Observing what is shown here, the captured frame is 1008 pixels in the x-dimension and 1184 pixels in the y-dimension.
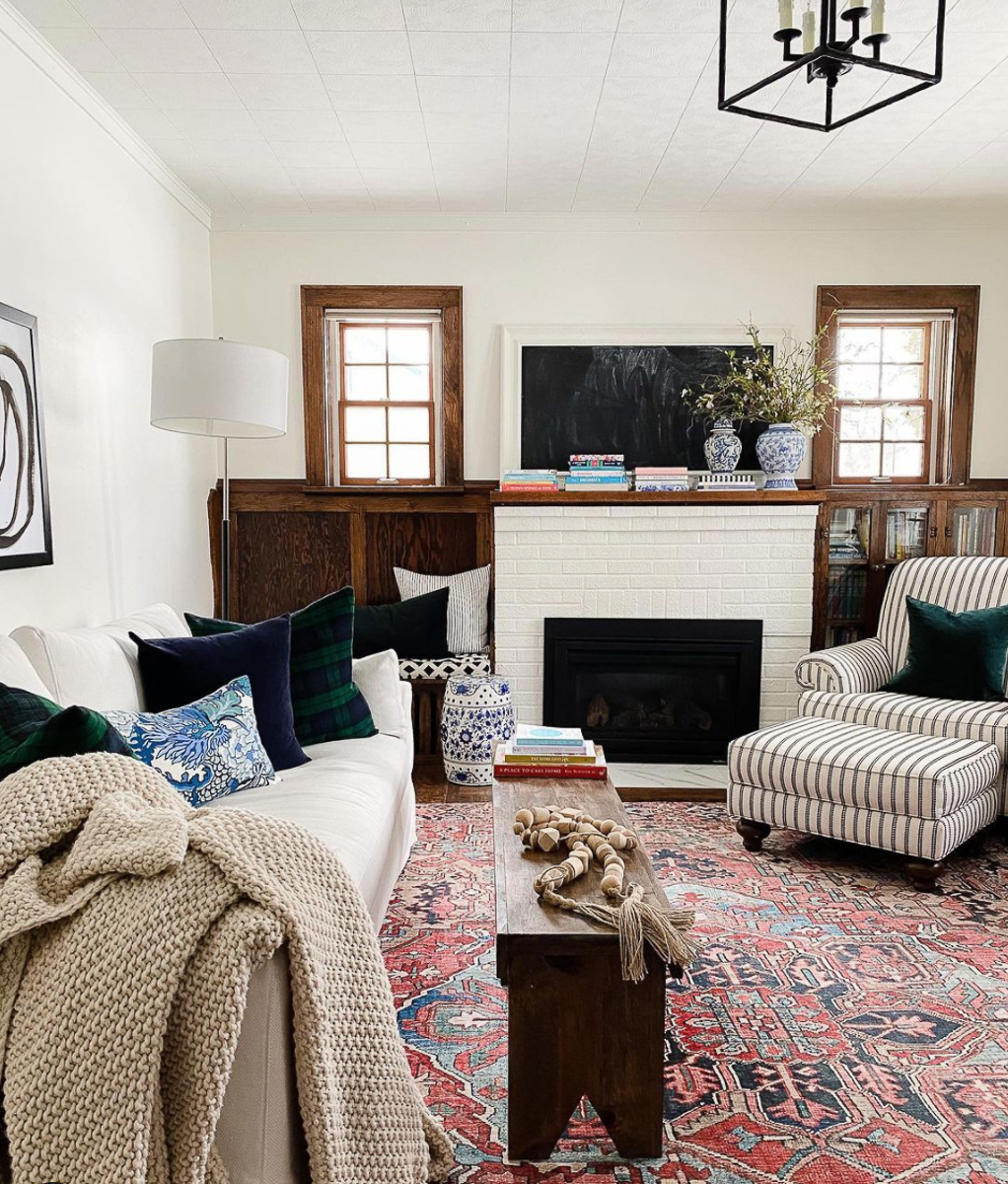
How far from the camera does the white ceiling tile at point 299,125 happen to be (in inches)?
134

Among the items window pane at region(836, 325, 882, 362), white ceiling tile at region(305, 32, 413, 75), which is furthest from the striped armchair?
white ceiling tile at region(305, 32, 413, 75)

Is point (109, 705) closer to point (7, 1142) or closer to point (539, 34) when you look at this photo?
point (7, 1142)

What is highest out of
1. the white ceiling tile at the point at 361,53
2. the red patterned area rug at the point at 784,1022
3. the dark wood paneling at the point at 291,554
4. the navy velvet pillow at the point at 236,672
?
the white ceiling tile at the point at 361,53

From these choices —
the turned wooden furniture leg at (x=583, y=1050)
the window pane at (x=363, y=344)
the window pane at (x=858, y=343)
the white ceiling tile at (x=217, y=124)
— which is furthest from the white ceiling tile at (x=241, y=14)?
the window pane at (x=858, y=343)

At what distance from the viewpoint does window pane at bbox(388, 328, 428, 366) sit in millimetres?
4754

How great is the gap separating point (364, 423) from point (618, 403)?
131cm

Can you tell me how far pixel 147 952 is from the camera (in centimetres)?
125

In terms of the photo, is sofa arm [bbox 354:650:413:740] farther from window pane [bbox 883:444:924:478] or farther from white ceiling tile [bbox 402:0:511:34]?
window pane [bbox 883:444:924:478]

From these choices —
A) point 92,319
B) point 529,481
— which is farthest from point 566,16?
point 529,481

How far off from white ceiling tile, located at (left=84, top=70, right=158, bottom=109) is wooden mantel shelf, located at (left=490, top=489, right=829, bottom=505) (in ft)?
6.88

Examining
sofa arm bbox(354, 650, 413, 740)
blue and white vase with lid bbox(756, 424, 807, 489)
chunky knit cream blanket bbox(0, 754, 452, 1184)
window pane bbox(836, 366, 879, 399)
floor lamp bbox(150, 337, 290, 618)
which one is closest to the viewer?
chunky knit cream blanket bbox(0, 754, 452, 1184)

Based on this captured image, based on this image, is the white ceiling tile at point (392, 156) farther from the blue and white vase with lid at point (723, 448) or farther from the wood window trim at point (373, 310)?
the blue and white vase with lid at point (723, 448)

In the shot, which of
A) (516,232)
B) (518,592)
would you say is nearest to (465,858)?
(518,592)

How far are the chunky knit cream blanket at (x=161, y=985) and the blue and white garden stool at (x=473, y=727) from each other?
2561 millimetres
